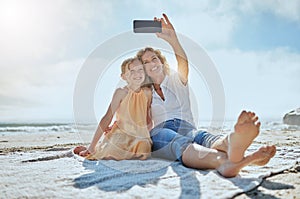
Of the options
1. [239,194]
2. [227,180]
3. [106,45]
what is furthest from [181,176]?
[106,45]

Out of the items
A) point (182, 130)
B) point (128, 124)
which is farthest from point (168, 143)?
point (128, 124)

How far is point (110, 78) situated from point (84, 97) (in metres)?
0.25

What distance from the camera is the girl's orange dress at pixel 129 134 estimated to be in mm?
2111

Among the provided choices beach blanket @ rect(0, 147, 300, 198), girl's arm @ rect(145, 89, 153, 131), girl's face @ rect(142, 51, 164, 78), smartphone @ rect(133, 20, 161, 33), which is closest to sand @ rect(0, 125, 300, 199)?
beach blanket @ rect(0, 147, 300, 198)

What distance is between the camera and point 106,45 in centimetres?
233

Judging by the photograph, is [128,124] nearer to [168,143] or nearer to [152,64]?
[168,143]

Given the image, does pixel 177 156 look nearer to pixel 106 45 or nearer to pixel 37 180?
pixel 37 180

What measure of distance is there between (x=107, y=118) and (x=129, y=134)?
0.65ft

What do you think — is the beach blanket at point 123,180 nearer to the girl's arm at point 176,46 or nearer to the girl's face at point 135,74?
the girl's face at point 135,74

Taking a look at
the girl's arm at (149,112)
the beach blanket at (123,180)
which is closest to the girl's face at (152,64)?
the girl's arm at (149,112)

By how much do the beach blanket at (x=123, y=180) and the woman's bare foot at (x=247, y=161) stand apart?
34mm

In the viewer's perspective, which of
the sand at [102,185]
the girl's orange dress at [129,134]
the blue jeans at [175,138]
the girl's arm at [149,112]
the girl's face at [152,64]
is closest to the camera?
the sand at [102,185]

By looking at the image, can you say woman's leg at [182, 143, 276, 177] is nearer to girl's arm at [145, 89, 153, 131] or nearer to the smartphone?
girl's arm at [145, 89, 153, 131]

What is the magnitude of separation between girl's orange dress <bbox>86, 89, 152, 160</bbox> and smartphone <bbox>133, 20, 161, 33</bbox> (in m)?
0.47
